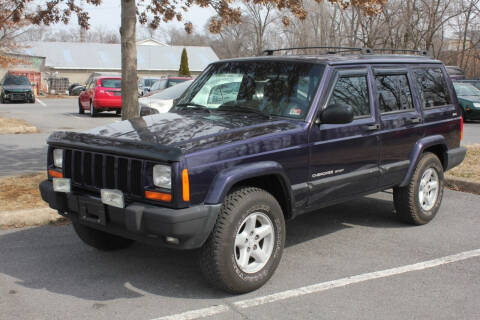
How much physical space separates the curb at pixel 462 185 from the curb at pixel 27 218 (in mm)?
5529

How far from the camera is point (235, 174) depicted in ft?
13.3

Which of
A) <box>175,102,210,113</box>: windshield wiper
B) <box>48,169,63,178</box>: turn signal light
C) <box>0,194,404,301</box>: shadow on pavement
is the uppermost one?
<box>175,102,210,113</box>: windshield wiper

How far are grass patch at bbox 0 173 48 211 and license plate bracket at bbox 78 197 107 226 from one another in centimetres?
238

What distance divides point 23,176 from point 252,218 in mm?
5033

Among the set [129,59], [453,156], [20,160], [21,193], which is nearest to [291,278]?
[453,156]

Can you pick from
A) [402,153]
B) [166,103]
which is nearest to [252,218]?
[402,153]

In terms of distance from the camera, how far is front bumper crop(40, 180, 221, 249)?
380cm

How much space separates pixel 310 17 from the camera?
4688cm

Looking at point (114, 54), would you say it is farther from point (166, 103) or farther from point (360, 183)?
point (360, 183)

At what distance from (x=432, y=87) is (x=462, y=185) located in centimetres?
231

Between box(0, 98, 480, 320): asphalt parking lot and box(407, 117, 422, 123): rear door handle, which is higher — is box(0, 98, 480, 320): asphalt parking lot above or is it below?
below

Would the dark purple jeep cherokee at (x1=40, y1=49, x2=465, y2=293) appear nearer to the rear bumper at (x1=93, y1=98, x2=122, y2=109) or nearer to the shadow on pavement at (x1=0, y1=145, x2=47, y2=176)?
the shadow on pavement at (x1=0, y1=145, x2=47, y2=176)

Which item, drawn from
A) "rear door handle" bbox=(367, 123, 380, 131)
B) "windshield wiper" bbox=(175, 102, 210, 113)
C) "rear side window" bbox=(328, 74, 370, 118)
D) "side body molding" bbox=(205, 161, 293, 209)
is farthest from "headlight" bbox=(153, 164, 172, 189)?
"rear door handle" bbox=(367, 123, 380, 131)

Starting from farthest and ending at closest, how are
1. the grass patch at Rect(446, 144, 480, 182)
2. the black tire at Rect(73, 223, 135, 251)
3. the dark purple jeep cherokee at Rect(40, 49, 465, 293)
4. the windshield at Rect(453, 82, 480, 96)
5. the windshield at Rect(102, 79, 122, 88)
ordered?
the windshield at Rect(102, 79, 122, 88)
the windshield at Rect(453, 82, 480, 96)
the grass patch at Rect(446, 144, 480, 182)
the black tire at Rect(73, 223, 135, 251)
the dark purple jeep cherokee at Rect(40, 49, 465, 293)
